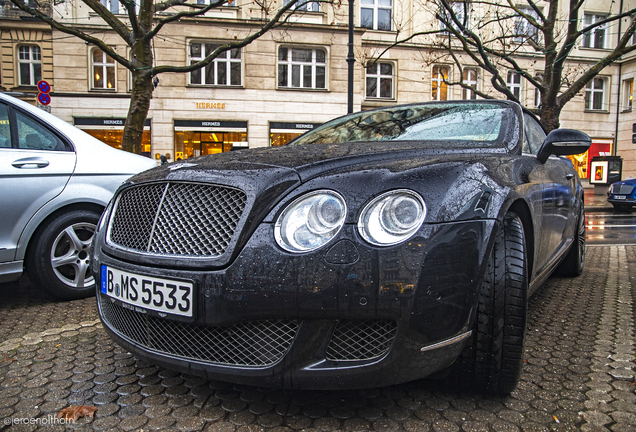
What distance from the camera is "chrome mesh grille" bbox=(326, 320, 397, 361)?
60.3 inches

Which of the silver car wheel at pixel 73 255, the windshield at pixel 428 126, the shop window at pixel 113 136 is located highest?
the shop window at pixel 113 136

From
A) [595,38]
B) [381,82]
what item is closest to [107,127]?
[381,82]

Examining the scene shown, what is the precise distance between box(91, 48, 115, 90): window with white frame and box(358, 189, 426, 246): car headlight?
1953cm

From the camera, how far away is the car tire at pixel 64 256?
3227 mm

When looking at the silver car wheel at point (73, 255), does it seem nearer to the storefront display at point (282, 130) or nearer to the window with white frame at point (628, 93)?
the storefront display at point (282, 130)

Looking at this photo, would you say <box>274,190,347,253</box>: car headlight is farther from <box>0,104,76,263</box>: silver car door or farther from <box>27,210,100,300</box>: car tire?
<box>0,104,76,263</box>: silver car door

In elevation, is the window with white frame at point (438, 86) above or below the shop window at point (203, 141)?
above

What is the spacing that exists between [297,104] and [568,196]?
54.2ft

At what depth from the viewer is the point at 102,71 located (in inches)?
727

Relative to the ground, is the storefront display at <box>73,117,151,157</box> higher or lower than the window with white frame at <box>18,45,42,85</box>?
lower

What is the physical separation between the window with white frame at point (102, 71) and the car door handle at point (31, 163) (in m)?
17.1

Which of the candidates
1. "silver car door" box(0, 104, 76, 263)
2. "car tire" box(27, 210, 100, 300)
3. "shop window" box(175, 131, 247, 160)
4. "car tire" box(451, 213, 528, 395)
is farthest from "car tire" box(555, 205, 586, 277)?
"shop window" box(175, 131, 247, 160)

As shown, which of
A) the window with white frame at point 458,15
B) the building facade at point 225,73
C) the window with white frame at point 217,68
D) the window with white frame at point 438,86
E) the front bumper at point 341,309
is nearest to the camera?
the front bumper at point 341,309

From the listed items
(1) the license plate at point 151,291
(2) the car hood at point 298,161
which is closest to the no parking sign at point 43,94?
(2) the car hood at point 298,161
